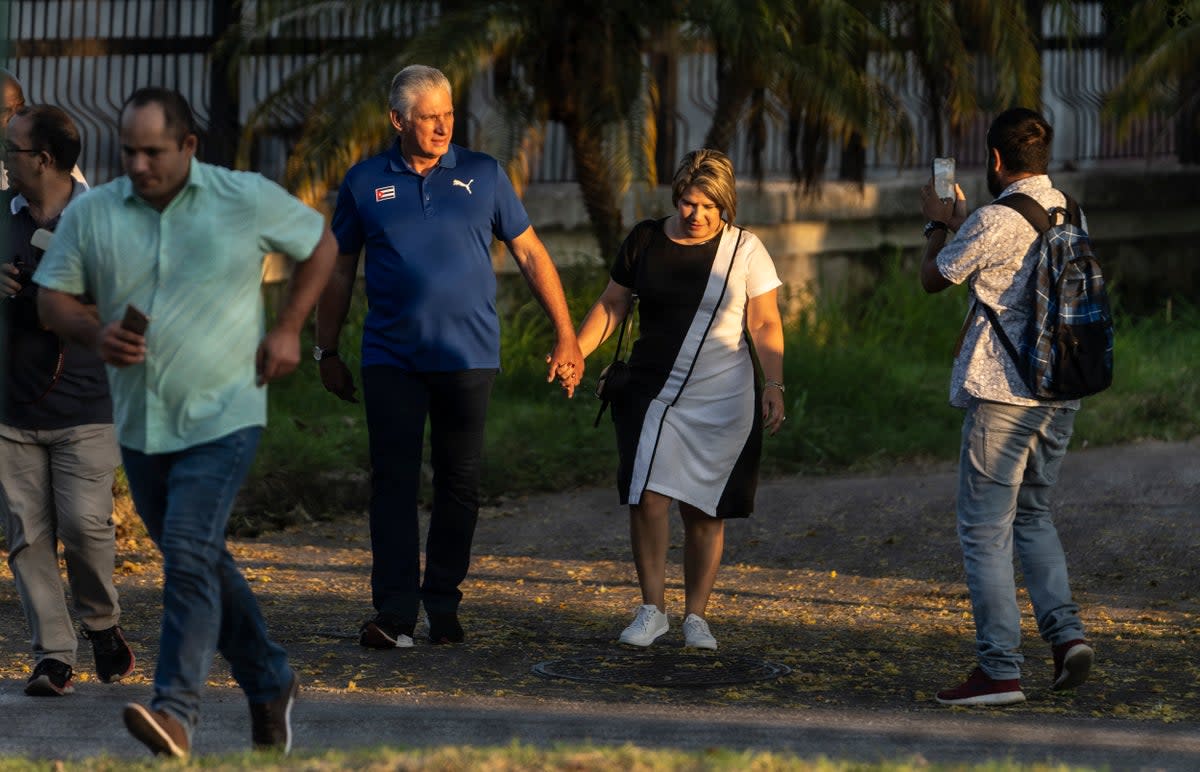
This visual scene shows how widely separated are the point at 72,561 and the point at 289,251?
1.71 m

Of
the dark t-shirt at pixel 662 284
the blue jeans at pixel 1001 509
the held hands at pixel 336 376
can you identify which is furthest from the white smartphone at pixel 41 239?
the blue jeans at pixel 1001 509

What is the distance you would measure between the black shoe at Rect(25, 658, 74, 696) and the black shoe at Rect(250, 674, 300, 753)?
127 centimetres

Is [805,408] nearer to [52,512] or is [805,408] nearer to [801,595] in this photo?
[801,595]

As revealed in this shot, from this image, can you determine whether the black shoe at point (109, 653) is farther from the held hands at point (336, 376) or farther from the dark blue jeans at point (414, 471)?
the held hands at point (336, 376)

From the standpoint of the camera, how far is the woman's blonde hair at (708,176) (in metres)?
6.65

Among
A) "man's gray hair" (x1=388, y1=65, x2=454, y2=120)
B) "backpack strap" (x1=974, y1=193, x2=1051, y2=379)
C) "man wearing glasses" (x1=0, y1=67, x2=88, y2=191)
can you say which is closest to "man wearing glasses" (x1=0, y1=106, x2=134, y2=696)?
"man wearing glasses" (x1=0, y1=67, x2=88, y2=191)

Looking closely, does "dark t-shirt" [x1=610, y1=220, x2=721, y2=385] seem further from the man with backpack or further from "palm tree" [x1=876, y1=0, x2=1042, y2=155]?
"palm tree" [x1=876, y1=0, x2=1042, y2=155]

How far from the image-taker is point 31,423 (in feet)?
19.1

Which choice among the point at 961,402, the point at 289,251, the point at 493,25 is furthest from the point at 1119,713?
the point at 493,25

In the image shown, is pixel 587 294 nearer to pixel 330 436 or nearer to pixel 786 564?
pixel 330 436

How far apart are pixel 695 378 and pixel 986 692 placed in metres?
1.53

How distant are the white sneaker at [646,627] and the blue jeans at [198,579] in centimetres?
226

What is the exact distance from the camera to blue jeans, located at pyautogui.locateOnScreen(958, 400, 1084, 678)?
5.89 meters

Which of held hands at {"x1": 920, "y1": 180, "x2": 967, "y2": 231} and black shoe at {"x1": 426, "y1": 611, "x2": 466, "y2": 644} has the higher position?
held hands at {"x1": 920, "y1": 180, "x2": 967, "y2": 231}
